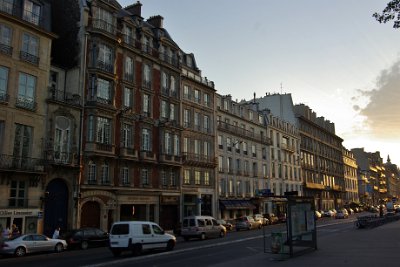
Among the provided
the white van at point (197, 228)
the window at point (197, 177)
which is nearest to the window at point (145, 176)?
the window at point (197, 177)

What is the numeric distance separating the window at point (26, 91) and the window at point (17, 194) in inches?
217

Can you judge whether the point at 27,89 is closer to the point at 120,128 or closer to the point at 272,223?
the point at 120,128

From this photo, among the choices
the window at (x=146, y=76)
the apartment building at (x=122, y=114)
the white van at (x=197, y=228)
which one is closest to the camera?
the white van at (x=197, y=228)

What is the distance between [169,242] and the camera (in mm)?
23219

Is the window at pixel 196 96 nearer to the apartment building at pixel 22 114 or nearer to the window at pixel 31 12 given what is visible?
the apartment building at pixel 22 114

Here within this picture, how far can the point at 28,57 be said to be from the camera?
31.5m

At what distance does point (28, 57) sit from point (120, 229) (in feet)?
55.2

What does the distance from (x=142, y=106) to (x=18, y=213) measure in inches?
664

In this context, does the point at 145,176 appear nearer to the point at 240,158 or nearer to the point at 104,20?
the point at 104,20

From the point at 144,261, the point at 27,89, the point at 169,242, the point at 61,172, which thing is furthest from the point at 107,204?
the point at 144,261

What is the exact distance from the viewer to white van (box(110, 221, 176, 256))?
21062mm

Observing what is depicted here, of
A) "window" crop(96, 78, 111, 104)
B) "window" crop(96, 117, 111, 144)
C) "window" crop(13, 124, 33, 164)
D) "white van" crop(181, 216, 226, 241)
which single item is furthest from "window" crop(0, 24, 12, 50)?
"white van" crop(181, 216, 226, 241)

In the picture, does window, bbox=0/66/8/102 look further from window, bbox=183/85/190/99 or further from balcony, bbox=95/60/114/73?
window, bbox=183/85/190/99

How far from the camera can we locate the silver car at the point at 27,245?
22.4 meters
